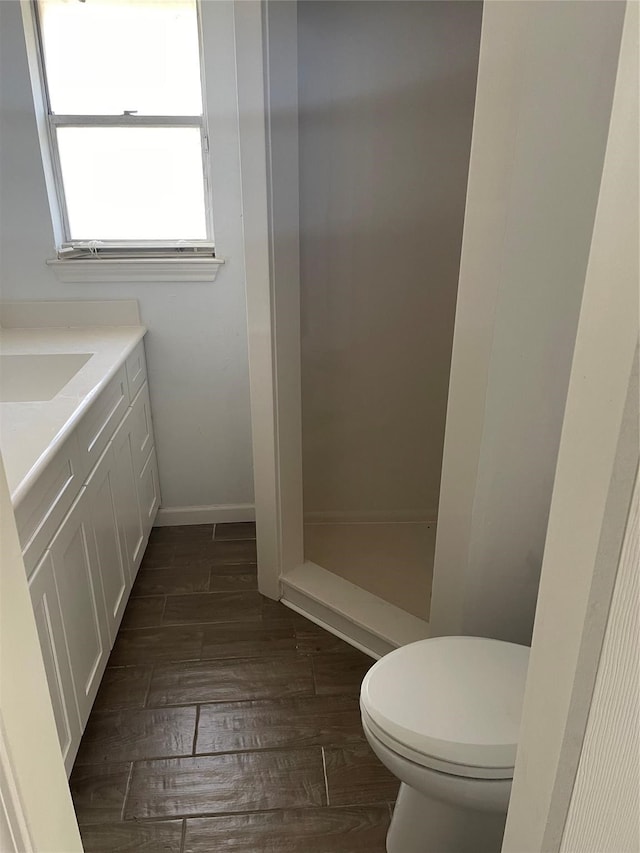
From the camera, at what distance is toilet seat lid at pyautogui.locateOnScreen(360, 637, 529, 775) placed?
47.9 inches

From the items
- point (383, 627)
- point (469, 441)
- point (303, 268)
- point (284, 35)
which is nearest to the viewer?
point (469, 441)

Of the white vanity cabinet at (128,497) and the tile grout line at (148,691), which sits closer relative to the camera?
the tile grout line at (148,691)

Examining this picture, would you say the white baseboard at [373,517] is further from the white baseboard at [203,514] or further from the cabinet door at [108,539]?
the cabinet door at [108,539]

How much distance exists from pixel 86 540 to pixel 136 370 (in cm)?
89

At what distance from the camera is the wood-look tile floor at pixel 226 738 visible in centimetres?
158

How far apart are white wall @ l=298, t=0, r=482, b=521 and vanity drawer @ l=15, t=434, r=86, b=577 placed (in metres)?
1.23

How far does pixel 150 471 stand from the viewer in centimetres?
269

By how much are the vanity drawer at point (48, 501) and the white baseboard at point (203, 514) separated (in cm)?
118

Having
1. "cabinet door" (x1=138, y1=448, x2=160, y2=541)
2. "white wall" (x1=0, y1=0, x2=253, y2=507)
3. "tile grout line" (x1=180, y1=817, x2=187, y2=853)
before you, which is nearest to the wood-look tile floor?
"tile grout line" (x1=180, y1=817, x2=187, y2=853)

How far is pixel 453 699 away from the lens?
1323 millimetres

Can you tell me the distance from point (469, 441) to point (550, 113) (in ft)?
2.26

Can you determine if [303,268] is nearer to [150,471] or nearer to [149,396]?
[149,396]

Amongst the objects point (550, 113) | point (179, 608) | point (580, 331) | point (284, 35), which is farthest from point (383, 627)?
point (284, 35)

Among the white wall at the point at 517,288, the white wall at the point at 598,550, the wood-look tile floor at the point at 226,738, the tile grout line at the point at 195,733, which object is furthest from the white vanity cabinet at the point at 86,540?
the white wall at the point at 598,550
